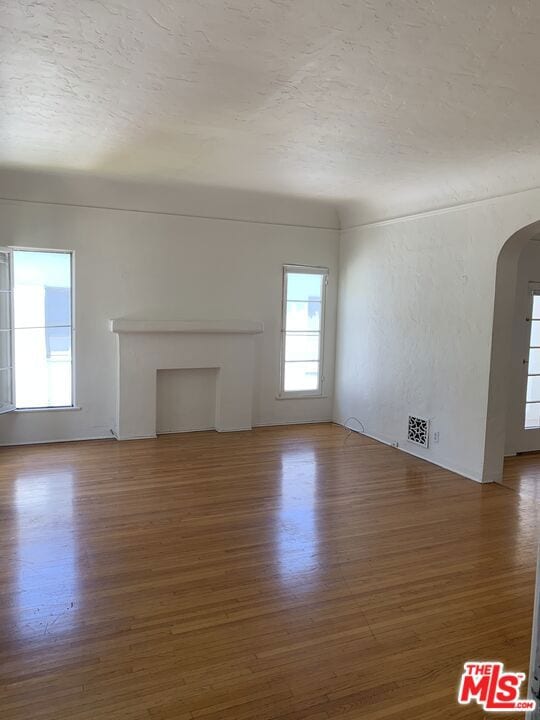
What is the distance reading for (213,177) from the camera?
18.9ft

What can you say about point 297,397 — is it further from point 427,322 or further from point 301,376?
point 427,322

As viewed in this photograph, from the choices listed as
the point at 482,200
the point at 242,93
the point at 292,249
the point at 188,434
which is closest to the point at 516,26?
the point at 242,93

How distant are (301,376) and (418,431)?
199 cm

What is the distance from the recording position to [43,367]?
617 cm

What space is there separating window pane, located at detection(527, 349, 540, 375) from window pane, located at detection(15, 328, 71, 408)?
5192 mm

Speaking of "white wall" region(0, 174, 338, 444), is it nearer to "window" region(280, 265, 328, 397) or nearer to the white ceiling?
"window" region(280, 265, 328, 397)

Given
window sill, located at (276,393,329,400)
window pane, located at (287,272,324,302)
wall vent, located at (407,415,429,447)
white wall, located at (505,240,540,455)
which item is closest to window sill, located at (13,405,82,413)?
window sill, located at (276,393,329,400)

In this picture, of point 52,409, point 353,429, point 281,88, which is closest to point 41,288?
point 52,409

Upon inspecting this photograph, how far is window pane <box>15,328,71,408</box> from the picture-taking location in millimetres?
6043

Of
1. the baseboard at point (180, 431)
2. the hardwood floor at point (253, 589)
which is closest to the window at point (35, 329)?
the hardwood floor at point (253, 589)

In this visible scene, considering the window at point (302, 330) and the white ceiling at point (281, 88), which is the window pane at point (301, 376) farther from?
the white ceiling at point (281, 88)

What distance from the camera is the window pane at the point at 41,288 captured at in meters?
5.96

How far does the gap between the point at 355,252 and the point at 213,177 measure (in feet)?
7.33

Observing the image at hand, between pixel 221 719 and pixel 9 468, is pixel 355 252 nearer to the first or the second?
pixel 9 468
